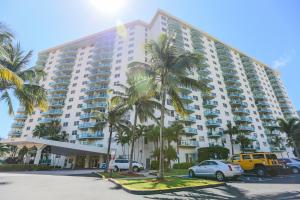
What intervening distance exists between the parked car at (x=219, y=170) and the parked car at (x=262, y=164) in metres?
4.75

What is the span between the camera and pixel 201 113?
4700 centimetres

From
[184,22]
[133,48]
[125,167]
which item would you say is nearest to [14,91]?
[125,167]

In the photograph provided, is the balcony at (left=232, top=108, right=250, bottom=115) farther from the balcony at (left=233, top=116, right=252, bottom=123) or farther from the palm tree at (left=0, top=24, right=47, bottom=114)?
the palm tree at (left=0, top=24, right=47, bottom=114)

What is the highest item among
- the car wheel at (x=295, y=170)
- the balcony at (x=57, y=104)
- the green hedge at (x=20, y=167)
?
the balcony at (x=57, y=104)

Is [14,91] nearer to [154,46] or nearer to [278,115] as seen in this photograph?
[154,46]

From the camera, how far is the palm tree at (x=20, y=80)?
439 inches

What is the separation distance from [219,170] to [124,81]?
36471mm

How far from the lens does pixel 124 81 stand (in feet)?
152

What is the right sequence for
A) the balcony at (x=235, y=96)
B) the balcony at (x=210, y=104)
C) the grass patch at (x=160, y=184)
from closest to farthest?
1. the grass patch at (x=160, y=184)
2. the balcony at (x=210, y=104)
3. the balcony at (x=235, y=96)

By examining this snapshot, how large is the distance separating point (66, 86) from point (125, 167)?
40.1m

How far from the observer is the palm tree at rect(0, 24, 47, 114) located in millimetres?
11163

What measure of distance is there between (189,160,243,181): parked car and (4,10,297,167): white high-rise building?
76.2 feet

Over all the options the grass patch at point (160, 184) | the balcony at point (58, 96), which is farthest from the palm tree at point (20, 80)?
the balcony at point (58, 96)

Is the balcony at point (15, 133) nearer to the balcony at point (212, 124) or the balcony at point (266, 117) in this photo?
the balcony at point (212, 124)
